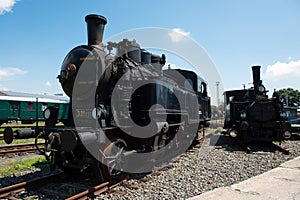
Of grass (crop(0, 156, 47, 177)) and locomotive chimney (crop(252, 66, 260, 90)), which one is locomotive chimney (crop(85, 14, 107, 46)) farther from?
locomotive chimney (crop(252, 66, 260, 90))

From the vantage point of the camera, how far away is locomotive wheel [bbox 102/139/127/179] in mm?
5605

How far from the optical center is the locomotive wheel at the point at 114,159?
5.61 m

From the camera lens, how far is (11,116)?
73.6ft

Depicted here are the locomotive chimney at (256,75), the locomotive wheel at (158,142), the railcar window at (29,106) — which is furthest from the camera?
the railcar window at (29,106)

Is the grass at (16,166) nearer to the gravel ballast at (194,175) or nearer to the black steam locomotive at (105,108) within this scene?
the black steam locomotive at (105,108)

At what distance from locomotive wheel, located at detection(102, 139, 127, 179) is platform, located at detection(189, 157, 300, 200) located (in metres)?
1.98

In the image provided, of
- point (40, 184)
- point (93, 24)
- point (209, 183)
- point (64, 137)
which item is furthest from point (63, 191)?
point (93, 24)

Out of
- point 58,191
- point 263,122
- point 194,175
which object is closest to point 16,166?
point 58,191

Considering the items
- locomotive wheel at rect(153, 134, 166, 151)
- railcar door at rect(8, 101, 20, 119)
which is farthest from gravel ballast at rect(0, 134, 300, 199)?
railcar door at rect(8, 101, 20, 119)

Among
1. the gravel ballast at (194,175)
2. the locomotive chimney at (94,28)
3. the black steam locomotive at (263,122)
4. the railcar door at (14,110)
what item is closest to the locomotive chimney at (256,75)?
the black steam locomotive at (263,122)

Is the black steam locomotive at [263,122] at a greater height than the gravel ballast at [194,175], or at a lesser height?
greater

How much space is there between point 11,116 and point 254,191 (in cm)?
2241

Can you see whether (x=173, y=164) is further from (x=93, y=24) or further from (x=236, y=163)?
(x=93, y=24)

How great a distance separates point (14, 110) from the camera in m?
22.8
